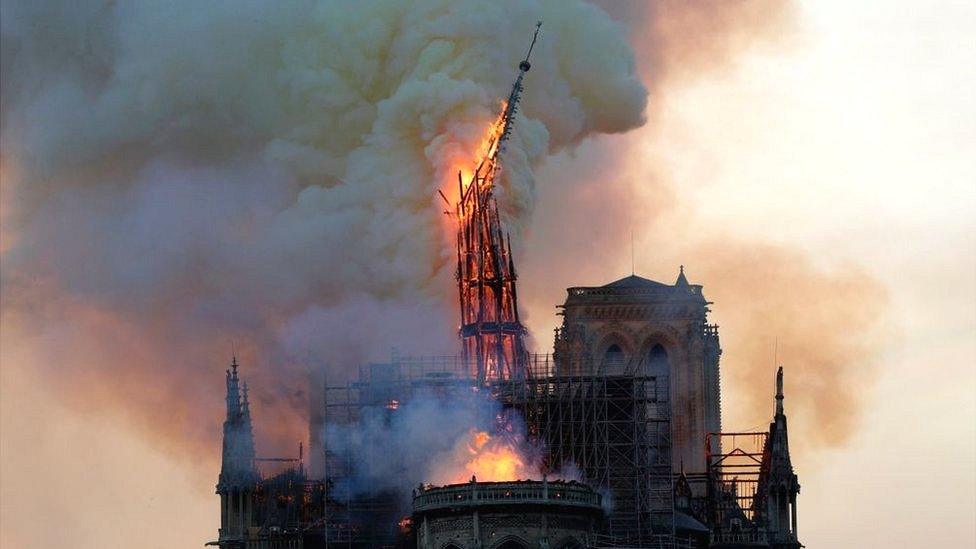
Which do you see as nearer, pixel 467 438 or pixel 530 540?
pixel 530 540

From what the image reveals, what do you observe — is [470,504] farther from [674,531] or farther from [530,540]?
[674,531]

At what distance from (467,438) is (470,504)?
42.0ft

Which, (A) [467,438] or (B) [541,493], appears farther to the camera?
(A) [467,438]

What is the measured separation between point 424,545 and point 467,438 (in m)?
10.6

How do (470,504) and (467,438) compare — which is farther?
(467,438)

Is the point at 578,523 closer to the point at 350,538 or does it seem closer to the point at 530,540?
the point at 530,540

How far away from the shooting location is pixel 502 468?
198 meters

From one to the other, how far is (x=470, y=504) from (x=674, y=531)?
17279mm

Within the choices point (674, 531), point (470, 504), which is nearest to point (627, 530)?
point (674, 531)

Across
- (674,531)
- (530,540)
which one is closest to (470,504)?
(530,540)

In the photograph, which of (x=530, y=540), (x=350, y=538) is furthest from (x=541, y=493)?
(x=350, y=538)

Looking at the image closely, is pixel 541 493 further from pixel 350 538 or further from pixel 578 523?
pixel 350 538

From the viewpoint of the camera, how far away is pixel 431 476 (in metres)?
200

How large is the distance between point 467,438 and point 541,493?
42.8ft
